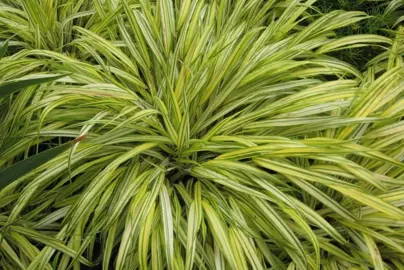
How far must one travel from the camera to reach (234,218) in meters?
1.44

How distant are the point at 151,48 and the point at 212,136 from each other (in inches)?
15.6

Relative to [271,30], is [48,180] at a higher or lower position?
lower

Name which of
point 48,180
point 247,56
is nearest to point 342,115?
point 247,56

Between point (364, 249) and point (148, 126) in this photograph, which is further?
point (148, 126)

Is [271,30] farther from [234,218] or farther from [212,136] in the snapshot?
[234,218]

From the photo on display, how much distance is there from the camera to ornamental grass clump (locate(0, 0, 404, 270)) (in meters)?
1.42

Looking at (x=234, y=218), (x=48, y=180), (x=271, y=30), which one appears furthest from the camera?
(x=271, y=30)

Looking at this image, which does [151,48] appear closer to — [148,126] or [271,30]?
[148,126]

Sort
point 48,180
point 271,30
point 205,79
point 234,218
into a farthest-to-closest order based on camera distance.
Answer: point 271,30 < point 205,79 < point 48,180 < point 234,218

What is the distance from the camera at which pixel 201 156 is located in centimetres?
164

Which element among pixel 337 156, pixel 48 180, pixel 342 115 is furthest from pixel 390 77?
pixel 48 180

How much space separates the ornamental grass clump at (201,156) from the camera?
1.42 meters

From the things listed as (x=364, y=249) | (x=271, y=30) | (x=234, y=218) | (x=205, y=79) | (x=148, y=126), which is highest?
(x=271, y=30)

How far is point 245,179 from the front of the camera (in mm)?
1485
